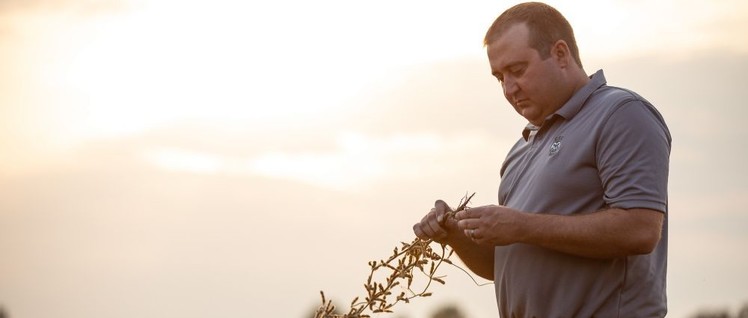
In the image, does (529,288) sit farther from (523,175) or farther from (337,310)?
(337,310)

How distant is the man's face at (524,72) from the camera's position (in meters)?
6.49

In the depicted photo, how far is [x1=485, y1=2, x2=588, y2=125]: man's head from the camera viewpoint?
21.3ft

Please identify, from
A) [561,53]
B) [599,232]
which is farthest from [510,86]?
[599,232]

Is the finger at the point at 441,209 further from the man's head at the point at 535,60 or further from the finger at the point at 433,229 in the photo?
the man's head at the point at 535,60

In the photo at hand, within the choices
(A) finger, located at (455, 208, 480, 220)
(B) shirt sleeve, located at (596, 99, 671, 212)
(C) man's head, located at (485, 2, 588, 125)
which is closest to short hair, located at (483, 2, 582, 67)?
(C) man's head, located at (485, 2, 588, 125)

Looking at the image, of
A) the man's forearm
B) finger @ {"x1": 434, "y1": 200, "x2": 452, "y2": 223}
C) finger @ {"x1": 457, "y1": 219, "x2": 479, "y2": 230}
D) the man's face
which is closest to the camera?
the man's forearm

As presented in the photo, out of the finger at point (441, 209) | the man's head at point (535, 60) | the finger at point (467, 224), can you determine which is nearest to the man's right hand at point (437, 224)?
the finger at point (441, 209)

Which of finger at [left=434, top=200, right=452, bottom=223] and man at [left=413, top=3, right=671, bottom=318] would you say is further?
finger at [left=434, top=200, right=452, bottom=223]

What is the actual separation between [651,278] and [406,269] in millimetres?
1205

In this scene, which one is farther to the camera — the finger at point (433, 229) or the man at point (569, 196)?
the finger at point (433, 229)

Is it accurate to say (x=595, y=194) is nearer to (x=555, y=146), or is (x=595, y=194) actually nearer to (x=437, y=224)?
(x=555, y=146)

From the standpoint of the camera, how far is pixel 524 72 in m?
6.50

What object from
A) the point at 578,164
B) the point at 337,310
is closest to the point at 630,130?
the point at 578,164

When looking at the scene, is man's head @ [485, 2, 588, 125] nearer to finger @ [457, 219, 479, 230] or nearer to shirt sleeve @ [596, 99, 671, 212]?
shirt sleeve @ [596, 99, 671, 212]
